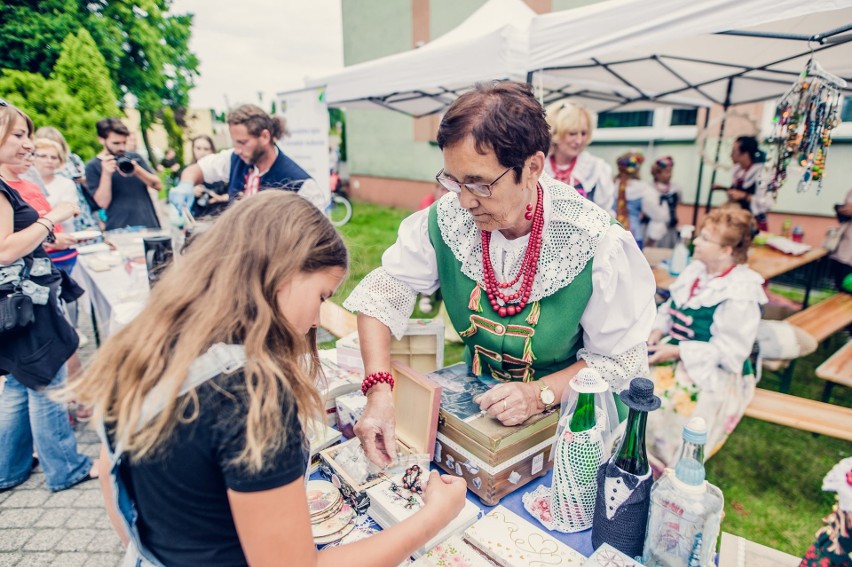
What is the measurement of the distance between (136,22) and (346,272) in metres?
21.7

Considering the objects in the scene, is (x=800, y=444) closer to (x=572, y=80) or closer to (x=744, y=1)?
(x=744, y=1)

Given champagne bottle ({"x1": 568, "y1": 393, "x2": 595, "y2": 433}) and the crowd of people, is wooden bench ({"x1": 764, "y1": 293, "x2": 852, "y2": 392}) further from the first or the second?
champagne bottle ({"x1": 568, "y1": 393, "x2": 595, "y2": 433})

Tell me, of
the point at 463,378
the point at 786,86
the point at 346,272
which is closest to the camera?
the point at 346,272

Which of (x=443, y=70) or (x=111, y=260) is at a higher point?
(x=443, y=70)

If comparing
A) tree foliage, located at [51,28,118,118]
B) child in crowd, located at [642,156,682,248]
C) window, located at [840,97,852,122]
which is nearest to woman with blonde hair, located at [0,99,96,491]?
child in crowd, located at [642,156,682,248]

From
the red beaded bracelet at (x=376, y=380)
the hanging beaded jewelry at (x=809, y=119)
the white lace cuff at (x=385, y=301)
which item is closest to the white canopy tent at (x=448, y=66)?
the hanging beaded jewelry at (x=809, y=119)

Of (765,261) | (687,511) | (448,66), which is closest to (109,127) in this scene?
(448,66)

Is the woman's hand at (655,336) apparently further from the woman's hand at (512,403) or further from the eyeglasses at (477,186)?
the eyeglasses at (477,186)

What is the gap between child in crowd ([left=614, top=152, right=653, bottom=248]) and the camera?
5.87m

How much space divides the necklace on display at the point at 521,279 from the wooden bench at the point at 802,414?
2156 millimetres

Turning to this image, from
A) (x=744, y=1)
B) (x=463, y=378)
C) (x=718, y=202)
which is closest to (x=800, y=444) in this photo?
(x=744, y=1)

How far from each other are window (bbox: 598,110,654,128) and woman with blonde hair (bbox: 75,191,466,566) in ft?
29.1

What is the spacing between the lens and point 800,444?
3.53m

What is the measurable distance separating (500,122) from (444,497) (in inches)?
37.3
